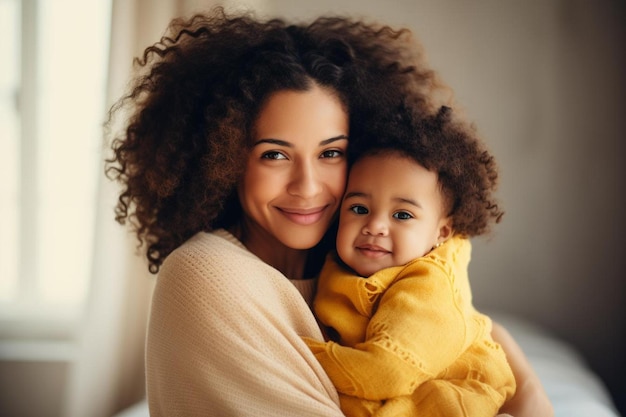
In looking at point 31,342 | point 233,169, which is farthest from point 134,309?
point 233,169

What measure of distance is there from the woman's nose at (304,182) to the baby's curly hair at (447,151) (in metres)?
0.13

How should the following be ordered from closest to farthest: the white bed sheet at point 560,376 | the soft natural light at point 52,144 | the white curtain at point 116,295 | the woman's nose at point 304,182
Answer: the woman's nose at point 304,182, the white bed sheet at point 560,376, the white curtain at point 116,295, the soft natural light at point 52,144

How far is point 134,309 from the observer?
2.77 meters

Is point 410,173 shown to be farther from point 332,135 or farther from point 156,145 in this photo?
point 156,145

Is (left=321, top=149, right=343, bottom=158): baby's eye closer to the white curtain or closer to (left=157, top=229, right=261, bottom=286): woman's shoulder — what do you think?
(left=157, top=229, right=261, bottom=286): woman's shoulder

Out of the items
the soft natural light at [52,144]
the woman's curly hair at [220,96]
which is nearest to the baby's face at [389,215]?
the woman's curly hair at [220,96]

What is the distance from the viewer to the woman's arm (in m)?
1.31

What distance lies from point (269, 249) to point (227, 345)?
0.39 meters

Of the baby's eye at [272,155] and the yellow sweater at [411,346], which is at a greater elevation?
the baby's eye at [272,155]

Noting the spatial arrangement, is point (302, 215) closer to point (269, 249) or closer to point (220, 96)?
point (269, 249)

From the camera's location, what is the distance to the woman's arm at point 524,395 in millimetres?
1312

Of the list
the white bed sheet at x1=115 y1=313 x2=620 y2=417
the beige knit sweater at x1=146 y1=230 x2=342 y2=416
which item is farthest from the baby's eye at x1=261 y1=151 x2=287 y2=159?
the white bed sheet at x1=115 y1=313 x2=620 y2=417

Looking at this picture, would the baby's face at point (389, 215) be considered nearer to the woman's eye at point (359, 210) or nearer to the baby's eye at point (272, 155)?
the woman's eye at point (359, 210)

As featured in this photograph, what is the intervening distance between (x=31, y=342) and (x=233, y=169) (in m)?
2.09
